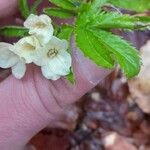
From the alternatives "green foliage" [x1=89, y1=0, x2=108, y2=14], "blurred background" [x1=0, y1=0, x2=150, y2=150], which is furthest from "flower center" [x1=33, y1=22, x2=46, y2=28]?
"blurred background" [x1=0, y1=0, x2=150, y2=150]

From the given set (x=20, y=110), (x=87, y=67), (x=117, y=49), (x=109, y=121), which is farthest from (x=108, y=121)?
(x=117, y=49)

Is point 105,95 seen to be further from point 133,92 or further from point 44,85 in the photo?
point 44,85

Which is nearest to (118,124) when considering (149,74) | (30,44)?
(149,74)

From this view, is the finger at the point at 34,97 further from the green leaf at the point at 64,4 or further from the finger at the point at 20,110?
the green leaf at the point at 64,4

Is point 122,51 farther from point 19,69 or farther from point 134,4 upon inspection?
point 19,69

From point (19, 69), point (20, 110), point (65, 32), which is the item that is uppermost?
point (65, 32)

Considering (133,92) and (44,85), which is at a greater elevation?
(44,85)

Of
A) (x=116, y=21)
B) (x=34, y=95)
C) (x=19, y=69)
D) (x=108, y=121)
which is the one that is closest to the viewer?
(x=116, y=21)
